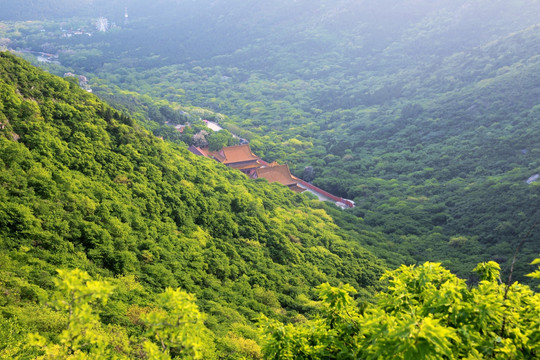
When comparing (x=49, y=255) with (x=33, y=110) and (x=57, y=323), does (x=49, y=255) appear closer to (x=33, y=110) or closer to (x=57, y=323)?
(x=57, y=323)

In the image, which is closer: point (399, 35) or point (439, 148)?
point (439, 148)

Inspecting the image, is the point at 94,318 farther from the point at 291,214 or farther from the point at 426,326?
the point at 291,214

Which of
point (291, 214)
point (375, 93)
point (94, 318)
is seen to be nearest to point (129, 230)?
point (94, 318)

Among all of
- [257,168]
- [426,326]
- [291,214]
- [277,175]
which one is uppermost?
[426,326]

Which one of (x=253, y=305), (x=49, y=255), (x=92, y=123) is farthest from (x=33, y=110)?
(x=253, y=305)

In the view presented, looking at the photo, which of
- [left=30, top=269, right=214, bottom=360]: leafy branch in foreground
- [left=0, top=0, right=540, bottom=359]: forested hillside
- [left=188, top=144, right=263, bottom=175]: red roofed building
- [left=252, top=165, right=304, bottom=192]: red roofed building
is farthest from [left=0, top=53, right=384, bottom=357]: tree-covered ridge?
[left=188, top=144, right=263, bottom=175]: red roofed building

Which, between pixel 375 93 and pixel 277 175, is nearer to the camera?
pixel 277 175
